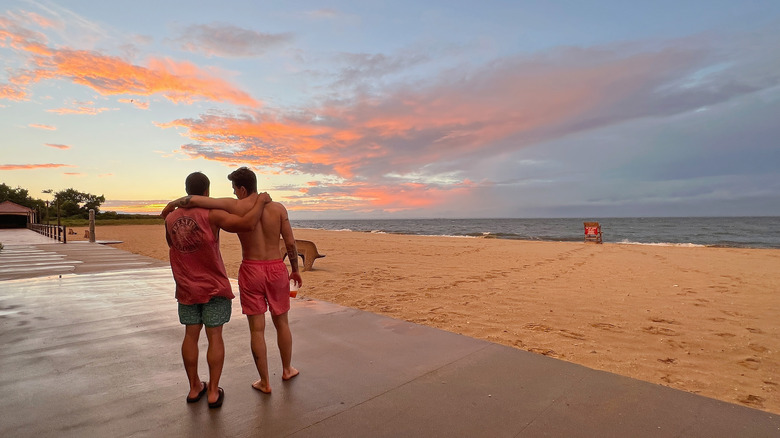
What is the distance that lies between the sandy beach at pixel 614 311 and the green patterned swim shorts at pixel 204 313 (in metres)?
3.15

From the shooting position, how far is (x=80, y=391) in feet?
9.39

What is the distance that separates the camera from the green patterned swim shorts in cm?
274

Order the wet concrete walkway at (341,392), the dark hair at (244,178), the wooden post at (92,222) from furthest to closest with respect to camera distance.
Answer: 1. the wooden post at (92,222)
2. the dark hair at (244,178)
3. the wet concrete walkway at (341,392)

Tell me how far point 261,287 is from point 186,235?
67cm

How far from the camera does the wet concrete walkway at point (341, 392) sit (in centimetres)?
240

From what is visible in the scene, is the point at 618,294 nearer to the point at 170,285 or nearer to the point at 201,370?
the point at 201,370

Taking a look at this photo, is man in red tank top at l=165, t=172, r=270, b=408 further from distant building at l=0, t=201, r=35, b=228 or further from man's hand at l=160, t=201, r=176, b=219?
distant building at l=0, t=201, r=35, b=228

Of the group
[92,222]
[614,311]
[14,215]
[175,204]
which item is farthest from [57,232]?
[14,215]

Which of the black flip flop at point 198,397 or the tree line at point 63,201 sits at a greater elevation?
the tree line at point 63,201

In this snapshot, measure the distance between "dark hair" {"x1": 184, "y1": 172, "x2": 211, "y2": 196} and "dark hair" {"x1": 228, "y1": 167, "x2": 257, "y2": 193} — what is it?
0.20m

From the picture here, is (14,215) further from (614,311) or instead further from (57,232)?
(614,311)

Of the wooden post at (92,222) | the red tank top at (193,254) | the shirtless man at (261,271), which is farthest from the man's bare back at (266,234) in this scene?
the wooden post at (92,222)

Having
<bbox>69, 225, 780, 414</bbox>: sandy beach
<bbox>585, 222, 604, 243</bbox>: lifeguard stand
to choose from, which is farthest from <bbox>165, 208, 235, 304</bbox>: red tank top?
<bbox>585, 222, 604, 243</bbox>: lifeguard stand

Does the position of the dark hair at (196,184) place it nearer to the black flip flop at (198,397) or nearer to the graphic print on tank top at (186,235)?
the graphic print on tank top at (186,235)
